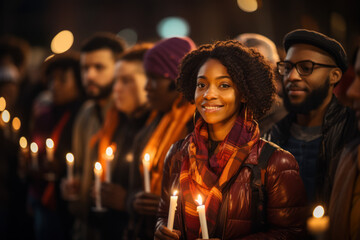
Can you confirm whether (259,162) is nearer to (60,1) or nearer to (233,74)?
(233,74)

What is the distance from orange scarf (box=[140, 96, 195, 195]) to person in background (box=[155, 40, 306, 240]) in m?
0.72

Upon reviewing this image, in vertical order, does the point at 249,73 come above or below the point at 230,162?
above

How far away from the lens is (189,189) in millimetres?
2572

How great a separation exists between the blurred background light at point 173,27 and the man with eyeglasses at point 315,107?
60.2 feet

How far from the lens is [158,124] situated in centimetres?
393

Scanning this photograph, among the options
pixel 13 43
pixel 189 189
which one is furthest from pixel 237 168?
pixel 13 43

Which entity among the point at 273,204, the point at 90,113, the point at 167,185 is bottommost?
the point at 273,204

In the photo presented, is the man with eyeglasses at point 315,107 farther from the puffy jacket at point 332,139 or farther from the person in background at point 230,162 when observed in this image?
the person in background at point 230,162

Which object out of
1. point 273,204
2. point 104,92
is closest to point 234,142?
point 273,204

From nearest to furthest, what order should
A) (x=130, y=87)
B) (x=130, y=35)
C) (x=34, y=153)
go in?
(x=130, y=87)
(x=34, y=153)
(x=130, y=35)

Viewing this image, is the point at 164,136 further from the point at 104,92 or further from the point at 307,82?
the point at 104,92

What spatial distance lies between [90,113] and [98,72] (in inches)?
21.3

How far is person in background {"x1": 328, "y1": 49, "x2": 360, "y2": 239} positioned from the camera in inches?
92.6

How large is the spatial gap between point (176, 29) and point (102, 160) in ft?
57.9
